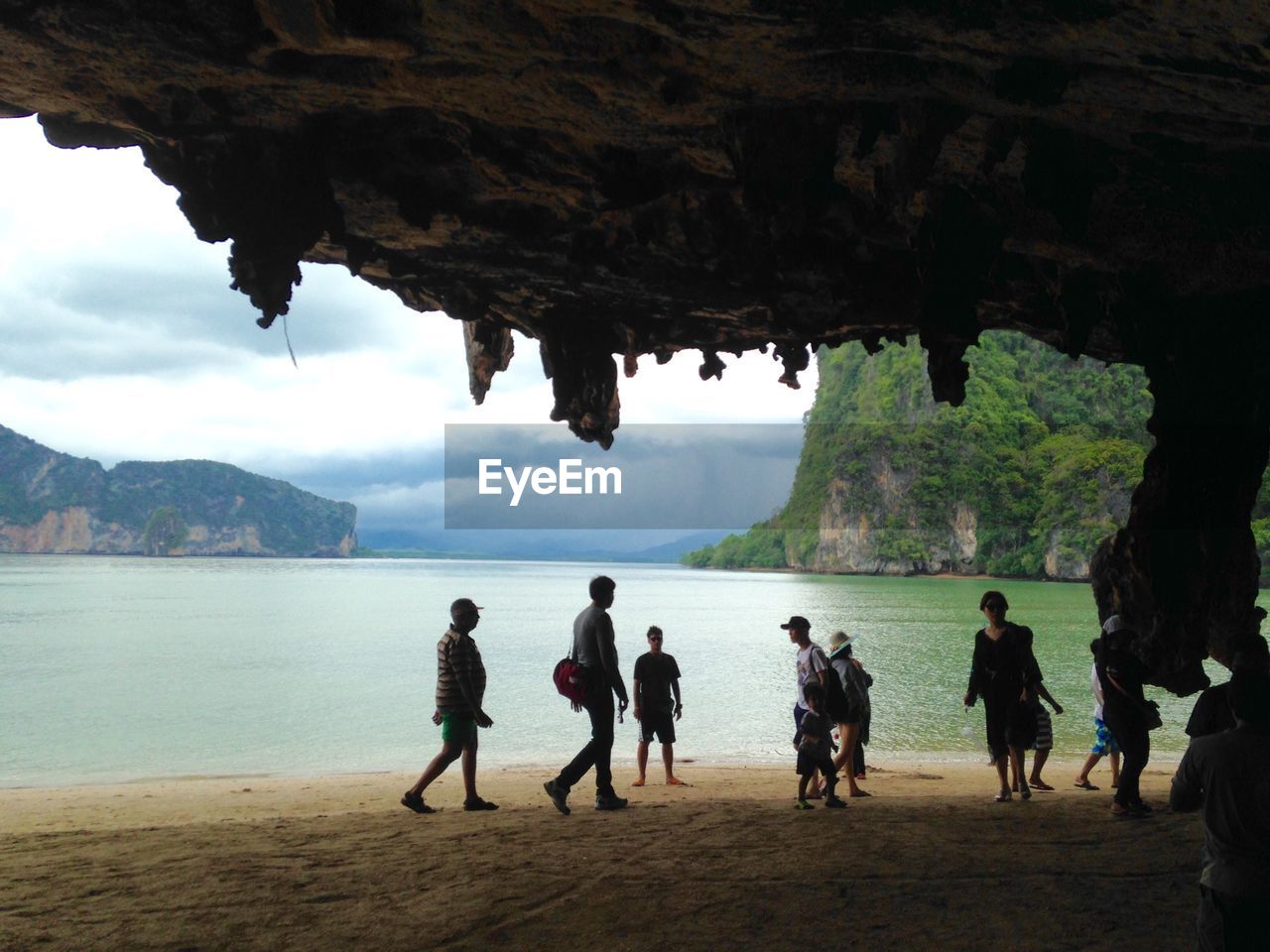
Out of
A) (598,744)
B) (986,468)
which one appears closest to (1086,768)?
(598,744)

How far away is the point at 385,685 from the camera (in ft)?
71.8

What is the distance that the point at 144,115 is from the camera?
5.29 meters

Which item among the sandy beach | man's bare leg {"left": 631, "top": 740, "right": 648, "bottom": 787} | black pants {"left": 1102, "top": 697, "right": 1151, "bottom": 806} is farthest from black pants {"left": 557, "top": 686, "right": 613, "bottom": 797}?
black pants {"left": 1102, "top": 697, "right": 1151, "bottom": 806}

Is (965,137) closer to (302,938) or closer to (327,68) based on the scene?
(327,68)

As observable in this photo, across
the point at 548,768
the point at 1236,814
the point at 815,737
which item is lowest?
the point at 548,768

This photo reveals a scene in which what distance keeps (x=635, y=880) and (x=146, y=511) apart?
183645mm

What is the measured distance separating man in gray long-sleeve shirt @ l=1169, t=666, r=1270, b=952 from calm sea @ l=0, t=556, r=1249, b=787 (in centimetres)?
1038

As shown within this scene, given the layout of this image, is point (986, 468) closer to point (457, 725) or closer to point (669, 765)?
point (669, 765)

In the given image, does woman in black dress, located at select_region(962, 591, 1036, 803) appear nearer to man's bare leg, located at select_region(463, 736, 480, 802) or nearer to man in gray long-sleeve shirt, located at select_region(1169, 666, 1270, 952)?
man's bare leg, located at select_region(463, 736, 480, 802)

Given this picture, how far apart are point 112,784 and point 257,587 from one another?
62715 millimetres

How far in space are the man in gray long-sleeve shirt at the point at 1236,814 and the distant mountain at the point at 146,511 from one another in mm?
178184

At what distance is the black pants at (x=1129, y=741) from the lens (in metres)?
6.31

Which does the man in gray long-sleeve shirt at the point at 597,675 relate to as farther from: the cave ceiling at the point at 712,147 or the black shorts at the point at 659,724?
the cave ceiling at the point at 712,147

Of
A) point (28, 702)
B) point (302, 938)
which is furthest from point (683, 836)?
point (28, 702)
